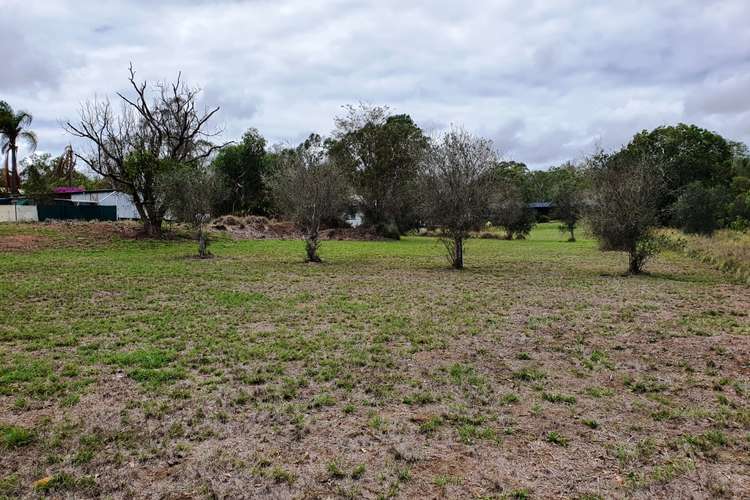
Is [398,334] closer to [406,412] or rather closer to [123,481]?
[406,412]

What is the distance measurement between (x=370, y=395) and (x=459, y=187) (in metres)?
11.6

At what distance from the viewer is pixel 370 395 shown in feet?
16.1

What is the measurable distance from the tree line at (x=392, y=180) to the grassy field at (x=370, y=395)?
5.71 m

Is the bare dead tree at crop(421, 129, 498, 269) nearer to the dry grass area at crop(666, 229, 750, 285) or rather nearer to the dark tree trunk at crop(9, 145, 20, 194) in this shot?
the dry grass area at crop(666, 229, 750, 285)

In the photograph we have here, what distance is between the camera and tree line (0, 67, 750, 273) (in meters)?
15.6

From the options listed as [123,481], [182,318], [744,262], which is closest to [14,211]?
[182,318]

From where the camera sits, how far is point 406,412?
14.8 feet

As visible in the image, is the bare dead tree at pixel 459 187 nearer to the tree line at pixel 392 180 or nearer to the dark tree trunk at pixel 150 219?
the tree line at pixel 392 180

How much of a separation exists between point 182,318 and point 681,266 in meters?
17.1

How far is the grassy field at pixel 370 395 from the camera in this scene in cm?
341

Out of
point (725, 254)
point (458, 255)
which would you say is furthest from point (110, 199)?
point (725, 254)

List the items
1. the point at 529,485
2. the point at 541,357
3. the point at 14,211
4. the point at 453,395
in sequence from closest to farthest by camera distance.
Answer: the point at 529,485 < the point at 453,395 < the point at 541,357 < the point at 14,211

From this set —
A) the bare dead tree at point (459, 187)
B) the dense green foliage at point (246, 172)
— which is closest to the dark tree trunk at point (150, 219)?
the dense green foliage at point (246, 172)

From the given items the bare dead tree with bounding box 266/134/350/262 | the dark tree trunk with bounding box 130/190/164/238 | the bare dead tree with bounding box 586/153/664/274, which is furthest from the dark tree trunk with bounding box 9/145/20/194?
the bare dead tree with bounding box 586/153/664/274
